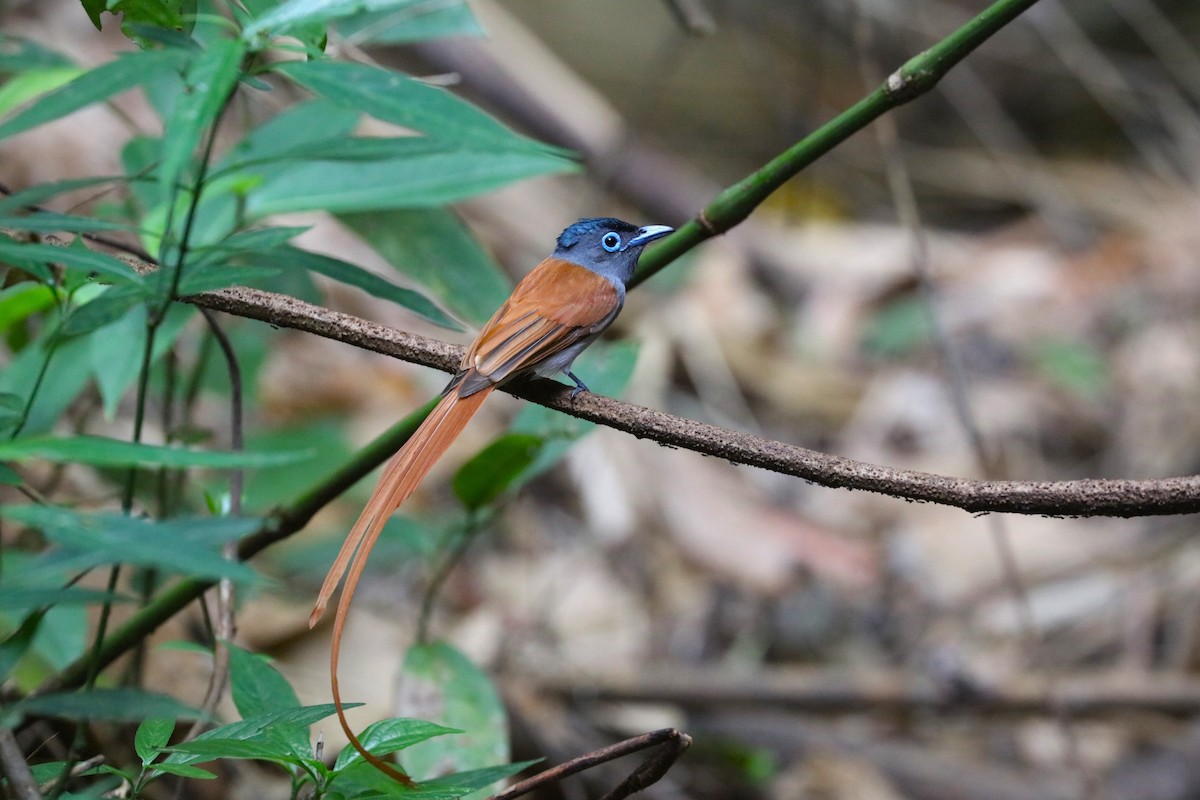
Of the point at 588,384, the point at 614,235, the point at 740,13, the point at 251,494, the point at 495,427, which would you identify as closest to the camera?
the point at 588,384

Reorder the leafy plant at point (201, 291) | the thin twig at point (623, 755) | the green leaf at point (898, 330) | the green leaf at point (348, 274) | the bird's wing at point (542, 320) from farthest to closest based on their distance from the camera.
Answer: the green leaf at point (898, 330) → the bird's wing at point (542, 320) → the green leaf at point (348, 274) → the thin twig at point (623, 755) → the leafy plant at point (201, 291)

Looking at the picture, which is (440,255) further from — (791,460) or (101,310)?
(791,460)

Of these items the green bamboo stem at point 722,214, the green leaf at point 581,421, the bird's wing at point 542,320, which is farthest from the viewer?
the green leaf at point 581,421

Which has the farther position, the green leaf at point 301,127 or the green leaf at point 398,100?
the green leaf at point 301,127

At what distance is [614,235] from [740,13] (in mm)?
7373

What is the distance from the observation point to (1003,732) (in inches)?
157

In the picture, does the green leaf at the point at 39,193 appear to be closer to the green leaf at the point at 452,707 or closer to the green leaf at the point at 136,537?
the green leaf at the point at 136,537

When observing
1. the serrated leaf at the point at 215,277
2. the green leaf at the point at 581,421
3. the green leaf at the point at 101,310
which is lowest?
the green leaf at the point at 101,310

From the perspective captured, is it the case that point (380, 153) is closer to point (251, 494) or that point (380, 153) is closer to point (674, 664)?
point (251, 494)

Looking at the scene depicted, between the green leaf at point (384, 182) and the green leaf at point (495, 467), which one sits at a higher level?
the green leaf at point (384, 182)

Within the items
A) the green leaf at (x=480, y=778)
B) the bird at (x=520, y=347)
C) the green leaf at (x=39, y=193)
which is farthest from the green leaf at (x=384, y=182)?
the green leaf at (x=480, y=778)

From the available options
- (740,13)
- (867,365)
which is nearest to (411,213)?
(867,365)

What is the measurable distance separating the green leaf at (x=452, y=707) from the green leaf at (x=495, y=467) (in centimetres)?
35

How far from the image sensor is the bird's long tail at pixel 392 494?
4.57ft
